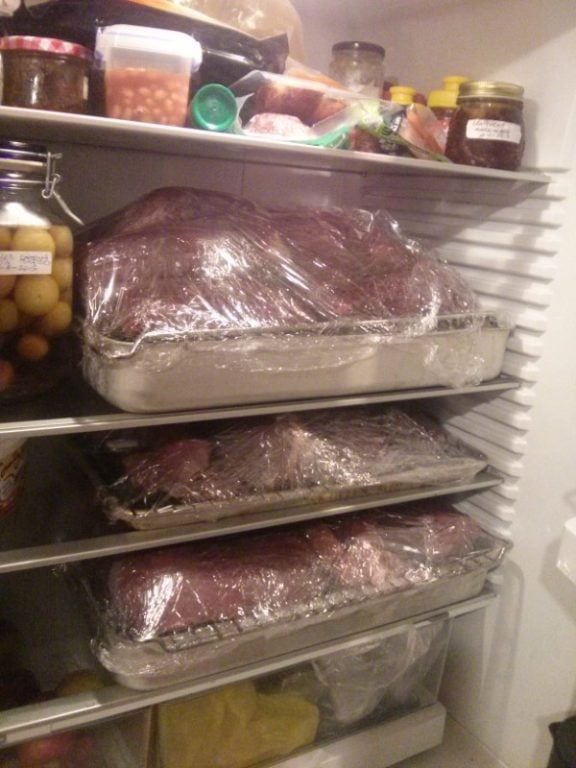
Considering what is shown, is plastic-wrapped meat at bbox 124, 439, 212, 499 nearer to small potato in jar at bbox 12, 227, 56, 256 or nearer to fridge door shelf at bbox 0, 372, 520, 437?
fridge door shelf at bbox 0, 372, 520, 437

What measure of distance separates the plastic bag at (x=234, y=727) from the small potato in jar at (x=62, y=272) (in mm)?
613

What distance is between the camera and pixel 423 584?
113 centimetres

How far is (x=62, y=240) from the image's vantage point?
0.84 metres

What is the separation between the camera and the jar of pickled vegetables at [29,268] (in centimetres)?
79

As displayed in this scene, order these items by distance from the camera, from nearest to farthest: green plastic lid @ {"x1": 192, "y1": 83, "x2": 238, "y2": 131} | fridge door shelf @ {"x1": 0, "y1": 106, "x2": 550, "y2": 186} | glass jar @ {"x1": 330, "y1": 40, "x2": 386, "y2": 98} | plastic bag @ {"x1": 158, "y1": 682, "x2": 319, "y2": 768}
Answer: fridge door shelf @ {"x1": 0, "y1": 106, "x2": 550, "y2": 186} < green plastic lid @ {"x1": 192, "y1": 83, "x2": 238, "y2": 131} < plastic bag @ {"x1": 158, "y1": 682, "x2": 319, "y2": 768} < glass jar @ {"x1": 330, "y1": 40, "x2": 386, "y2": 98}

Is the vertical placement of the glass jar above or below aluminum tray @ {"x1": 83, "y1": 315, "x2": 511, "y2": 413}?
above

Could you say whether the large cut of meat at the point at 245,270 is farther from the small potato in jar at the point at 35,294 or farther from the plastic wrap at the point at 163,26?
the plastic wrap at the point at 163,26

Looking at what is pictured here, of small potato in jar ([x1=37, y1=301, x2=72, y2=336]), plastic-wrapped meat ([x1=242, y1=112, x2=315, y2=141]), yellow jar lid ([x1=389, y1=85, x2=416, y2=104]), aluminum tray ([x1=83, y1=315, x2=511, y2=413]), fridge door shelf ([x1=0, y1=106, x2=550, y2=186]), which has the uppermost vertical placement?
yellow jar lid ([x1=389, y1=85, x2=416, y2=104])

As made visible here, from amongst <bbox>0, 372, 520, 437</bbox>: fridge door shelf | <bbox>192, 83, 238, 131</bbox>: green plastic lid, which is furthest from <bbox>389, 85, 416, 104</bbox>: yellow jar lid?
<bbox>0, 372, 520, 437</bbox>: fridge door shelf

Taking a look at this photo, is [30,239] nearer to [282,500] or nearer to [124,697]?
[282,500]

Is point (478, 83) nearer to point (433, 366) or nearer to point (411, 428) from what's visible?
point (433, 366)

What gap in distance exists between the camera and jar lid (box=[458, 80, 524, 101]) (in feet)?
3.44

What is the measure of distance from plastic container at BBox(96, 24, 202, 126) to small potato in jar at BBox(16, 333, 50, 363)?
0.29 metres

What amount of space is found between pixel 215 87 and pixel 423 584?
0.81 m
